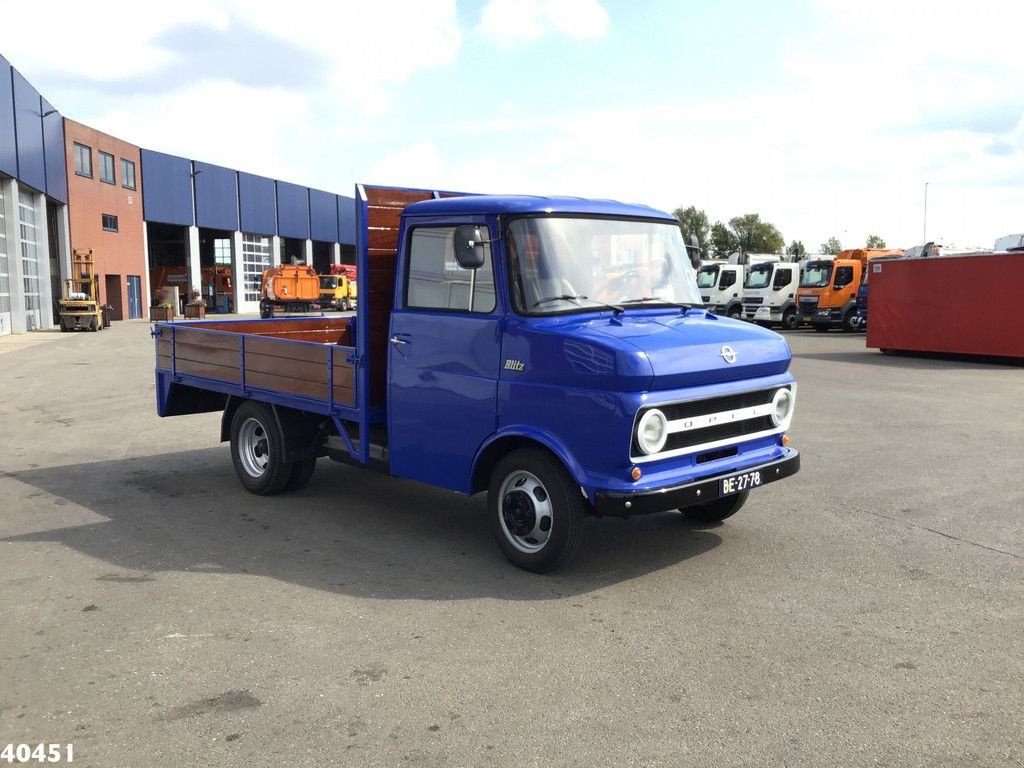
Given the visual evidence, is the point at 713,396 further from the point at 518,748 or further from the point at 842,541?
the point at 518,748

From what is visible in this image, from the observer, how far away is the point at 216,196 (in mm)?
56125

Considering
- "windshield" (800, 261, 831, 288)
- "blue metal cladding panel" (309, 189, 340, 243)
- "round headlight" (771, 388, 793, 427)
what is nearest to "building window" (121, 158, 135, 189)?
"blue metal cladding panel" (309, 189, 340, 243)

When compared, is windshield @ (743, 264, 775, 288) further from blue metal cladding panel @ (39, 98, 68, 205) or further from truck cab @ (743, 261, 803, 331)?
blue metal cladding panel @ (39, 98, 68, 205)

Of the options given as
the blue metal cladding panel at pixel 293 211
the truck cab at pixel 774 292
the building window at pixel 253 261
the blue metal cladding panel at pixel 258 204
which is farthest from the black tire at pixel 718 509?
the blue metal cladding panel at pixel 293 211

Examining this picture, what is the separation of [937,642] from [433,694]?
265cm

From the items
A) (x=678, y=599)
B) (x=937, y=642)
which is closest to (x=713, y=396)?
(x=678, y=599)

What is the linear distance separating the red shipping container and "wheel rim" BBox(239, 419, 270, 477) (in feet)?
62.4

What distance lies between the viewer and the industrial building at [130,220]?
33000 mm

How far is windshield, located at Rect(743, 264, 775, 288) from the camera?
1390 inches

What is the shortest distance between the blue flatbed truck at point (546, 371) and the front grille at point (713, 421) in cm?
1

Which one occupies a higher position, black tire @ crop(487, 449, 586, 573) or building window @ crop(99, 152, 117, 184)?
building window @ crop(99, 152, 117, 184)

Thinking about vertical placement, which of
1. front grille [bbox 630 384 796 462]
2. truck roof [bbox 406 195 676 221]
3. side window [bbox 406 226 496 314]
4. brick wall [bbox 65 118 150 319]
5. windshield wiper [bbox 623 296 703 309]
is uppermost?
brick wall [bbox 65 118 150 319]

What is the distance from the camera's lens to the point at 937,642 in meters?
4.67

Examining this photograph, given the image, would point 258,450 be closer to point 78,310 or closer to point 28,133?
point 78,310
